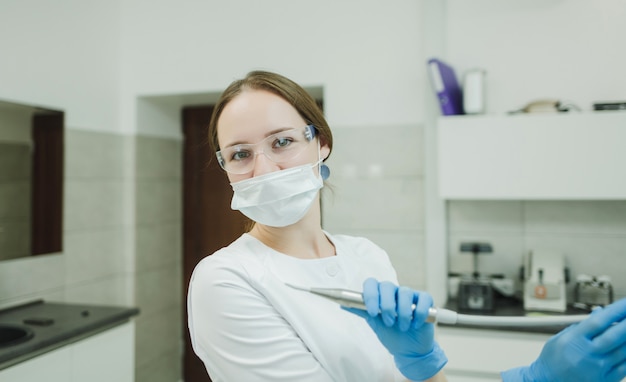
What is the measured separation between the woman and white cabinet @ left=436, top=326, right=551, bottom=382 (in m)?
1.11

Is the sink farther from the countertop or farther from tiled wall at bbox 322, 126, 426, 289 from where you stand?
the countertop

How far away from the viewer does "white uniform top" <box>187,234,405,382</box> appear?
0.66 meters

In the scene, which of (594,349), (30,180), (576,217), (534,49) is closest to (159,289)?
(30,180)

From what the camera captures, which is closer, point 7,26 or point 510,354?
point 510,354

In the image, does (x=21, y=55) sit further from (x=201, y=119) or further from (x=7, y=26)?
(x=201, y=119)

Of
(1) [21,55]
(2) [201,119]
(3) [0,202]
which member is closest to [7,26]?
(1) [21,55]

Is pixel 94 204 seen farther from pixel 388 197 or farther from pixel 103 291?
pixel 388 197

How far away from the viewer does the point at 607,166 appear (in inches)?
67.8

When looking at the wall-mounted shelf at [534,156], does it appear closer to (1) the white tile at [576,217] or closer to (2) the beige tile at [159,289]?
(1) the white tile at [576,217]

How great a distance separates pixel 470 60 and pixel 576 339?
1.74 m

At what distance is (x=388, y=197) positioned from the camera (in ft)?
6.78

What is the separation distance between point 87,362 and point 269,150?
132cm

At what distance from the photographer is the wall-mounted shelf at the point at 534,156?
1.72 meters

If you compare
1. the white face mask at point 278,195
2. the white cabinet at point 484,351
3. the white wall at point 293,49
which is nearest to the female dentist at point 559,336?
the white face mask at point 278,195
